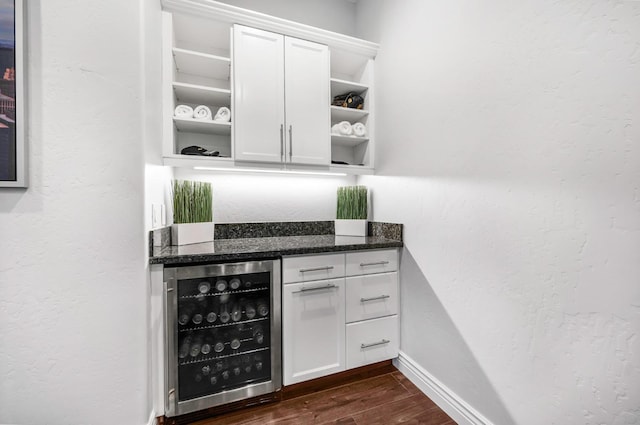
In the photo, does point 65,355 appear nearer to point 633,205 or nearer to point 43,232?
point 43,232

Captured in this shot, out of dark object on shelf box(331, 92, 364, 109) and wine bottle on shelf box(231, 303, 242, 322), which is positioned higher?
dark object on shelf box(331, 92, 364, 109)

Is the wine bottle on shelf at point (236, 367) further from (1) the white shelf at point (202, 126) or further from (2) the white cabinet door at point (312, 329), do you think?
(1) the white shelf at point (202, 126)

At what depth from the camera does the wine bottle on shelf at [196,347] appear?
1.48 m

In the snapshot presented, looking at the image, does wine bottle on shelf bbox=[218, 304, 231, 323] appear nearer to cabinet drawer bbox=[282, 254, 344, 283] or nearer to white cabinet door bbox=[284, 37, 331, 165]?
cabinet drawer bbox=[282, 254, 344, 283]

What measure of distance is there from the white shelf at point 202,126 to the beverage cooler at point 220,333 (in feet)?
3.36

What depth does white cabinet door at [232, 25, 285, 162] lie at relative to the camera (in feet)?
6.11

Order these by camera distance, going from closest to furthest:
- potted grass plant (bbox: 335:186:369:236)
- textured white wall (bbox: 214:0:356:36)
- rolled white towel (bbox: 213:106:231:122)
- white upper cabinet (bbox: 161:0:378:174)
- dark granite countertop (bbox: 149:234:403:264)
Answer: dark granite countertop (bbox: 149:234:403:264), white upper cabinet (bbox: 161:0:378:174), rolled white towel (bbox: 213:106:231:122), potted grass plant (bbox: 335:186:369:236), textured white wall (bbox: 214:0:356:36)

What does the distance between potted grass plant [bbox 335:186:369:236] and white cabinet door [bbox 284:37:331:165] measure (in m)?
0.32

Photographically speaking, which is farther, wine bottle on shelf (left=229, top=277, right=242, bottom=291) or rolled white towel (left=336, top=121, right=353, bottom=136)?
rolled white towel (left=336, top=121, right=353, bottom=136)

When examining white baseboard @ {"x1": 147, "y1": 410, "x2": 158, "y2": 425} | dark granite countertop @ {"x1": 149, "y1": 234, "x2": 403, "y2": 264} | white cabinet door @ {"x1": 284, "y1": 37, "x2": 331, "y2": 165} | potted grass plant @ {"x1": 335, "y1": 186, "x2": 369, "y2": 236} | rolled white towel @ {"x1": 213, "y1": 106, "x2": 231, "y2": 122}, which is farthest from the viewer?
potted grass plant @ {"x1": 335, "y1": 186, "x2": 369, "y2": 236}

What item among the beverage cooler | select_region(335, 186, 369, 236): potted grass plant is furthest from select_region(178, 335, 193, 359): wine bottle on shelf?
select_region(335, 186, 369, 236): potted grass plant

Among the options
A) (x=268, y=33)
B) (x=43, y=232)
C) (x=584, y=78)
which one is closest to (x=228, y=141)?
(x=268, y=33)

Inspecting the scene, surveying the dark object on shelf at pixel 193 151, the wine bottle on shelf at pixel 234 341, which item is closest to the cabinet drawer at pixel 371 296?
the wine bottle on shelf at pixel 234 341

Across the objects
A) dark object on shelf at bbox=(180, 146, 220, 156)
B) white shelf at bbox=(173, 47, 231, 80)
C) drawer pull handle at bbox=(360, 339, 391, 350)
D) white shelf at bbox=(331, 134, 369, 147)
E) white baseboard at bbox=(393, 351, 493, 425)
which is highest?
white shelf at bbox=(173, 47, 231, 80)
